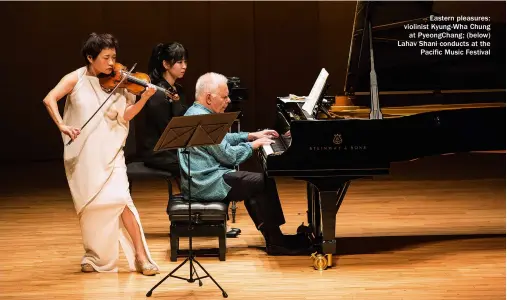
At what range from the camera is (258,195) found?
5066 millimetres

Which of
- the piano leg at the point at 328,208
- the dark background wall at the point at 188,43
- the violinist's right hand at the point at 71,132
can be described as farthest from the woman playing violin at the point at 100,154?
the dark background wall at the point at 188,43

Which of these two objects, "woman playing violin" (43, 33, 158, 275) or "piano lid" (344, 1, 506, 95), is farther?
"piano lid" (344, 1, 506, 95)

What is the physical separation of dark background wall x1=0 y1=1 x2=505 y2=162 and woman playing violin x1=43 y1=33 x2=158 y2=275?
4587 mm

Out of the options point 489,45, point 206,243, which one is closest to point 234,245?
point 206,243

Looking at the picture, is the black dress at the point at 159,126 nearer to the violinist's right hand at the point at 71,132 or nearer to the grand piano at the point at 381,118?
the grand piano at the point at 381,118

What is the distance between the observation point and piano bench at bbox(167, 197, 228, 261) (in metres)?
4.88

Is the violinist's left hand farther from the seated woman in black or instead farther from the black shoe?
the black shoe

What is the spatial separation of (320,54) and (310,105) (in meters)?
4.77

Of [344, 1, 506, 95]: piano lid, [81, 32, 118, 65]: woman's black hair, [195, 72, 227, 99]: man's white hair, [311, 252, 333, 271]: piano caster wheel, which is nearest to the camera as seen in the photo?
[81, 32, 118, 65]: woman's black hair

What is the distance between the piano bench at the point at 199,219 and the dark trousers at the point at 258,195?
13 cm

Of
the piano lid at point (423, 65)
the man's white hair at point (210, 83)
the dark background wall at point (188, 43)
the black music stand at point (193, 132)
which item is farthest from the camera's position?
the dark background wall at point (188, 43)

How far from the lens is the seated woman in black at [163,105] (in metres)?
5.55

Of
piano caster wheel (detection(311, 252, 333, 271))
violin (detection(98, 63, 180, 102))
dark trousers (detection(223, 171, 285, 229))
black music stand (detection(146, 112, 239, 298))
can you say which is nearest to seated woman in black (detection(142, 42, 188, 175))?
dark trousers (detection(223, 171, 285, 229))

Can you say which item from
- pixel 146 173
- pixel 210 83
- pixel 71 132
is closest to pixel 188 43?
pixel 146 173
